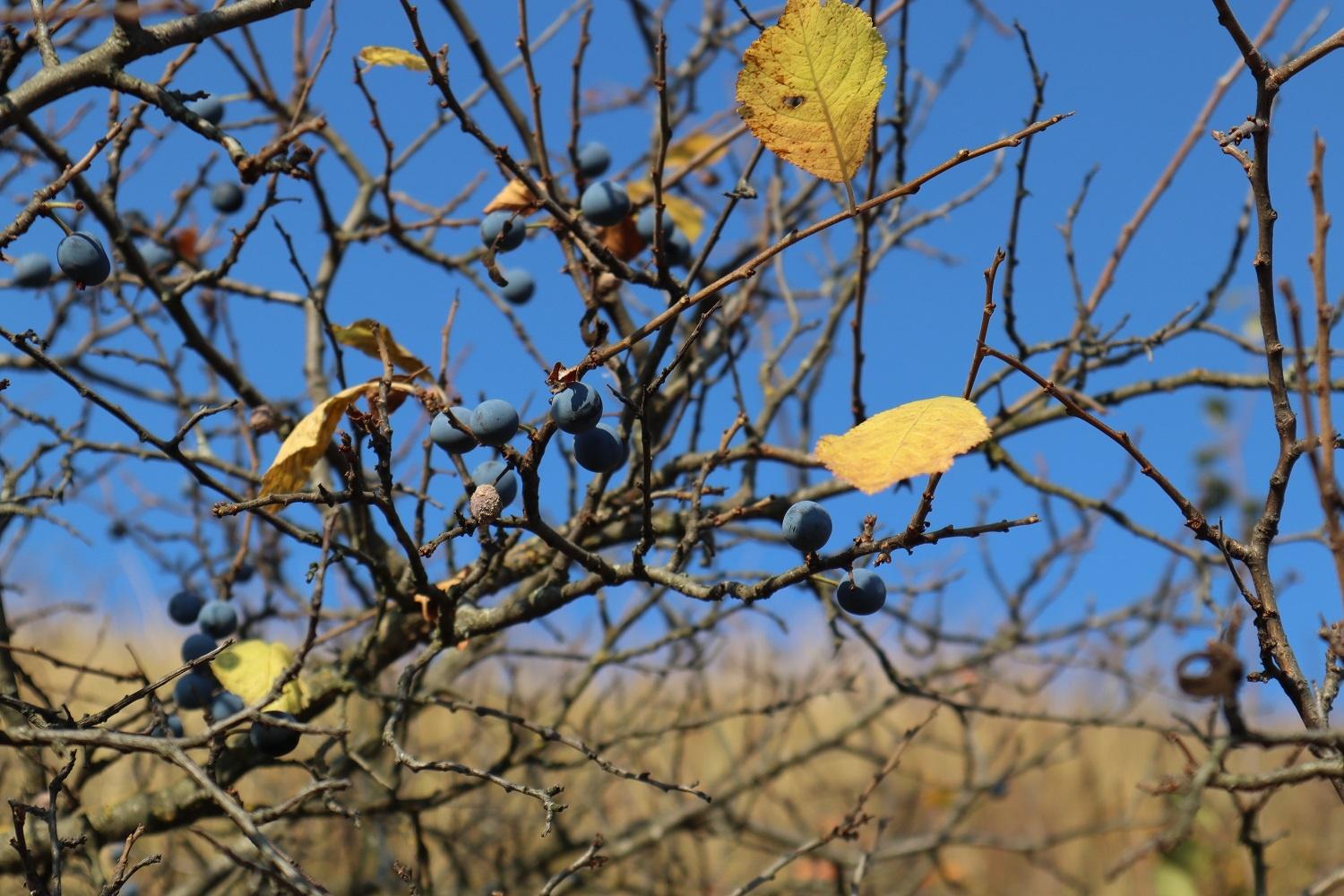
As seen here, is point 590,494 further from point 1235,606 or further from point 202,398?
point 202,398

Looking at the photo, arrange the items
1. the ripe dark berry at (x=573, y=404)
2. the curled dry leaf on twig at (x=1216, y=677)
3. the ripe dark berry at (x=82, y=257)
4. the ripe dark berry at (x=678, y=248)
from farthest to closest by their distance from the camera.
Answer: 1. the ripe dark berry at (x=678, y=248)
2. the ripe dark berry at (x=82, y=257)
3. the ripe dark berry at (x=573, y=404)
4. the curled dry leaf on twig at (x=1216, y=677)

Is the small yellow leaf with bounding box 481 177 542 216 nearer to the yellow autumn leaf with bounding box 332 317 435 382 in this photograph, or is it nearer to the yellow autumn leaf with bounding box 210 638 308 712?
the yellow autumn leaf with bounding box 332 317 435 382

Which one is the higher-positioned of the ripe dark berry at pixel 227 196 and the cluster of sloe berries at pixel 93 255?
the ripe dark berry at pixel 227 196

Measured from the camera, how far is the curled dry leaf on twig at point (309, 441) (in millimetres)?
1430

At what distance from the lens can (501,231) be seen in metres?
1.93

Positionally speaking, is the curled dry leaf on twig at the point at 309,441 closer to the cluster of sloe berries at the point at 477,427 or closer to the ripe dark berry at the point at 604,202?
the cluster of sloe berries at the point at 477,427

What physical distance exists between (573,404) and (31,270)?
1600 millimetres

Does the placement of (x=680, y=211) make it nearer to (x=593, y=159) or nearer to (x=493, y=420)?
(x=593, y=159)

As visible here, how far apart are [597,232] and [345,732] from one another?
1057mm

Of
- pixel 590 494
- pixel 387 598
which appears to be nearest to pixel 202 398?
pixel 387 598

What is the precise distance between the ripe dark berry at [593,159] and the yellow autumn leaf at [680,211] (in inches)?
8.6

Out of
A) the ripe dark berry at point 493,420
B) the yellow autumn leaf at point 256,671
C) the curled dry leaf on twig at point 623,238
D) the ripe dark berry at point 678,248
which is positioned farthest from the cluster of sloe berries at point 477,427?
the ripe dark berry at point 678,248

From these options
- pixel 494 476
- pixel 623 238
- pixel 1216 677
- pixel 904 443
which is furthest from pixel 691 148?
pixel 1216 677

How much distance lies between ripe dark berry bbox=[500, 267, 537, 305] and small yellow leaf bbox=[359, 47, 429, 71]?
2.60 feet
